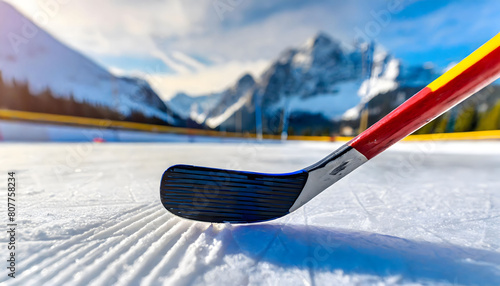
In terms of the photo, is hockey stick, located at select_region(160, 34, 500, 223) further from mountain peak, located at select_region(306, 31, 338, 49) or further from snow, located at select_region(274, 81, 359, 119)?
mountain peak, located at select_region(306, 31, 338, 49)

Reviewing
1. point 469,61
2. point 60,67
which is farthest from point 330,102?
point 469,61

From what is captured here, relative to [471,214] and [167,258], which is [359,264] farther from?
[471,214]

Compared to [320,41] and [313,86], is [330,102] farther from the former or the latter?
[320,41]

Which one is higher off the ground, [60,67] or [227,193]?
[60,67]

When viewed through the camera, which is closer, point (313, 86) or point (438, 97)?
point (438, 97)

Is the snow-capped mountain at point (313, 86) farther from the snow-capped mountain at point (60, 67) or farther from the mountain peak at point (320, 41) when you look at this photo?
the snow-capped mountain at point (60, 67)

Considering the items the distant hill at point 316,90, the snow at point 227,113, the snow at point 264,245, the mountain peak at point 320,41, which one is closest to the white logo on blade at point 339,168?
the snow at point 264,245

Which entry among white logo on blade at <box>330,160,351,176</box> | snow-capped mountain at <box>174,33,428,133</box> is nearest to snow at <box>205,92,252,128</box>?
snow-capped mountain at <box>174,33,428,133</box>

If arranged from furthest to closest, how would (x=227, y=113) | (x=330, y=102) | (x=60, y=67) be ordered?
(x=227, y=113)
(x=330, y=102)
(x=60, y=67)

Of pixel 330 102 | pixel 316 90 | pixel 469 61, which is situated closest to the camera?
pixel 469 61
